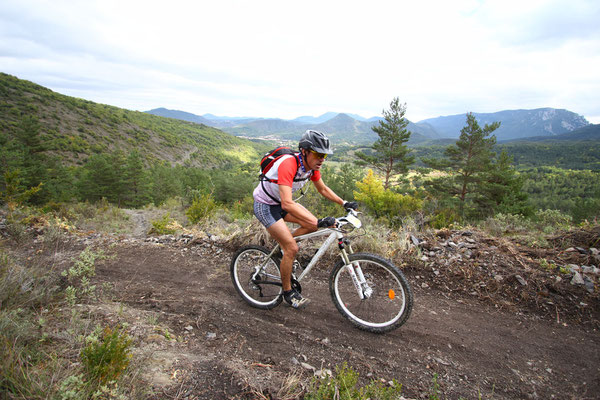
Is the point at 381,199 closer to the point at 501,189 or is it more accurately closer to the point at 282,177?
the point at 501,189

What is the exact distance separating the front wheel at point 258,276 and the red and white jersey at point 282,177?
33.1 inches

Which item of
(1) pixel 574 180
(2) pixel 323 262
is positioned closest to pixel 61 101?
(2) pixel 323 262

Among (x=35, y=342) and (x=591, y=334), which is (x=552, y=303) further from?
(x=35, y=342)

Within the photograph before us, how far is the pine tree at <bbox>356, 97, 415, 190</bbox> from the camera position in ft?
109

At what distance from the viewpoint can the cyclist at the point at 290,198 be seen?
2.96 m

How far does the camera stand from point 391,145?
33.8 m

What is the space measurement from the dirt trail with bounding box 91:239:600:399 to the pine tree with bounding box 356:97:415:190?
31268mm

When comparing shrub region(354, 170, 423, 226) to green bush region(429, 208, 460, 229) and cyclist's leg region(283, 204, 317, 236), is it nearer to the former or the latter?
green bush region(429, 208, 460, 229)

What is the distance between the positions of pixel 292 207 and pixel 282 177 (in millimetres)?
359

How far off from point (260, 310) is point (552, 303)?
3.95 metres

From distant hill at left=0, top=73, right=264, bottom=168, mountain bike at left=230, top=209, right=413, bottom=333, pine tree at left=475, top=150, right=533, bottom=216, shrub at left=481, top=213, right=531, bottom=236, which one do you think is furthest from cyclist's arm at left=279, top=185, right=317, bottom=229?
distant hill at left=0, top=73, right=264, bottom=168

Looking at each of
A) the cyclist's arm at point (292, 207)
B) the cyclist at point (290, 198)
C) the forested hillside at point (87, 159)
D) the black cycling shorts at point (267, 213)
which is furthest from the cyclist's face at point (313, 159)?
the forested hillside at point (87, 159)

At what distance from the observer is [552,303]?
3502 millimetres

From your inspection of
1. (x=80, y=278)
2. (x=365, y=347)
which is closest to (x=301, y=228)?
(x=365, y=347)
